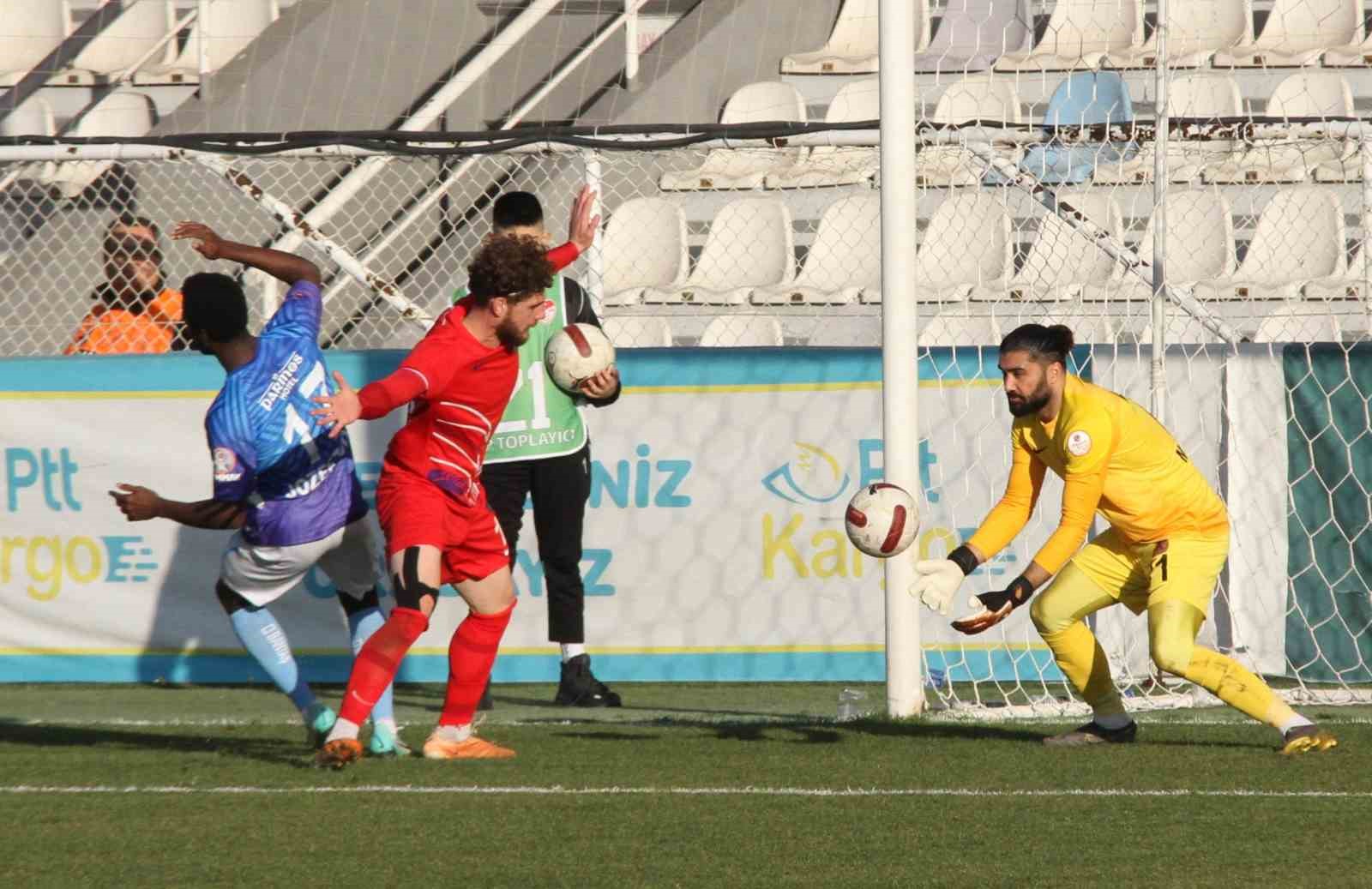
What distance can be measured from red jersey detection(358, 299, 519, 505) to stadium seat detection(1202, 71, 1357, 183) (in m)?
5.73

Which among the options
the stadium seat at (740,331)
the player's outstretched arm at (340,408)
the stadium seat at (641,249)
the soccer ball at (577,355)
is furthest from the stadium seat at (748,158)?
the player's outstretched arm at (340,408)

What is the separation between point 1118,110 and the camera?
11.3 m

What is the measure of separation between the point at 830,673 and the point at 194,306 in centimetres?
360

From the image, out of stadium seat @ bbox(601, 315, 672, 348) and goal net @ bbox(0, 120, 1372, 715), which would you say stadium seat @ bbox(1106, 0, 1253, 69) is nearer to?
goal net @ bbox(0, 120, 1372, 715)

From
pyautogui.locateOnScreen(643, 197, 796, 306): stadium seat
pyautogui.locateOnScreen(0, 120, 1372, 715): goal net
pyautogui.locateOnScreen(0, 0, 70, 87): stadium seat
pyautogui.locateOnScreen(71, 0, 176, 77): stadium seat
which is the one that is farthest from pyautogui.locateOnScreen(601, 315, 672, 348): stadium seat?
pyautogui.locateOnScreen(0, 0, 70, 87): stadium seat

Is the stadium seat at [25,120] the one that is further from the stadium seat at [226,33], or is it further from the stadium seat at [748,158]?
the stadium seat at [748,158]

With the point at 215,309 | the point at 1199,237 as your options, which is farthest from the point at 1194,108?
the point at 215,309

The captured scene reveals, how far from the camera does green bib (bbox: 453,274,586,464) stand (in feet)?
27.0

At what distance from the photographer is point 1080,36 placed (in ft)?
41.9

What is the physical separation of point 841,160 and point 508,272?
621 cm

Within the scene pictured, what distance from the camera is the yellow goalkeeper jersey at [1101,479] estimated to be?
22.7 ft

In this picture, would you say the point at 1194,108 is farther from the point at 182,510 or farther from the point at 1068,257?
the point at 182,510

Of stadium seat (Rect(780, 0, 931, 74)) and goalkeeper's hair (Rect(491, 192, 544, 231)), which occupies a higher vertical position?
stadium seat (Rect(780, 0, 931, 74))

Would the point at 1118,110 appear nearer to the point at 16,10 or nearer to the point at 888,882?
the point at 888,882
